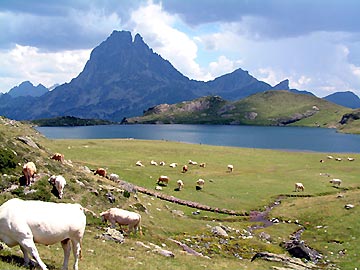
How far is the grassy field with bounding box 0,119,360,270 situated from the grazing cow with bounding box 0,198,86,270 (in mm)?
891

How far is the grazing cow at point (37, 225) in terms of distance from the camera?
13.7 m

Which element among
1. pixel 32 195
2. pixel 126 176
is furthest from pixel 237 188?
pixel 32 195

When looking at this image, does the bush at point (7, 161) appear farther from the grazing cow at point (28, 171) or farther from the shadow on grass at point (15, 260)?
the shadow on grass at point (15, 260)

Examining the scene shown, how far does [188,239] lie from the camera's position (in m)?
37.7

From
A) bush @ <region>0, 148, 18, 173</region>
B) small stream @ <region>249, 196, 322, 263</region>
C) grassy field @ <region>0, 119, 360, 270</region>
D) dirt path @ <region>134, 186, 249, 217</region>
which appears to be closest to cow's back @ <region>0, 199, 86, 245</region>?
grassy field @ <region>0, 119, 360, 270</region>

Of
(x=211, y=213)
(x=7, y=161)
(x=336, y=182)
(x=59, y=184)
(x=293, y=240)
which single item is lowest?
(x=293, y=240)

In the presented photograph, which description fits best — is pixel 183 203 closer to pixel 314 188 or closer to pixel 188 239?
pixel 188 239

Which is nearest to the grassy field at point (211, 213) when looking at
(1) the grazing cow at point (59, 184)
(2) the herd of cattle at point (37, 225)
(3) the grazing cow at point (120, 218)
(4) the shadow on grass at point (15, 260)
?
(4) the shadow on grass at point (15, 260)

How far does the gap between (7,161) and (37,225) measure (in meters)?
23.8

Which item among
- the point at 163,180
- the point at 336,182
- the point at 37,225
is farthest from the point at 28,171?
the point at 336,182

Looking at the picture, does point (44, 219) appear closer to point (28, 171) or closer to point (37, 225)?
point (37, 225)

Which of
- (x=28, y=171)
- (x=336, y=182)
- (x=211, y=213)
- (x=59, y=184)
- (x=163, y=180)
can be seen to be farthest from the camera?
(x=336, y=182)

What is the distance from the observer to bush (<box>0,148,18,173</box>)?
113 ft

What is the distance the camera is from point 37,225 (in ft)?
46.0
